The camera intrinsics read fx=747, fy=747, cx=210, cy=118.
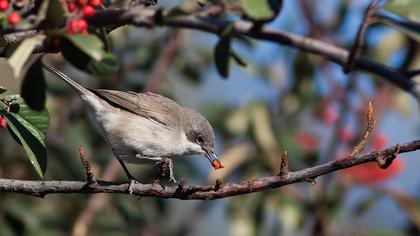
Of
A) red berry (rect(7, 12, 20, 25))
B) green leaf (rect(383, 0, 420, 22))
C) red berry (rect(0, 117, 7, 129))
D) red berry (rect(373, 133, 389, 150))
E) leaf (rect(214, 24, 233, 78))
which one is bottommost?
red berry (rect(0, 117, 7, 129))

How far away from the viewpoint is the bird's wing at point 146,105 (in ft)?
13.5

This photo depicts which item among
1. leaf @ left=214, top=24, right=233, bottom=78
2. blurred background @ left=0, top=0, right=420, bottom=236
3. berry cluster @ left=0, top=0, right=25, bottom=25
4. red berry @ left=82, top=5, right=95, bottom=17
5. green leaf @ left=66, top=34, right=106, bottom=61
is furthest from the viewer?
blurred background @ left=0, top=0, right=420, bottom=236

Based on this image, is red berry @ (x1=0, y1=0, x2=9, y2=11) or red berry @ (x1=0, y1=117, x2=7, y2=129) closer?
red berry @ (x1=0, y1=0, x2=9, y2=11)

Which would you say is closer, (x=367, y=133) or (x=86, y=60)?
(x=86, y=60)

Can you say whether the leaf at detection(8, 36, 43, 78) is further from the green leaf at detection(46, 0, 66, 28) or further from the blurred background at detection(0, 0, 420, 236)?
the blurred background at detection(0, 0, 420, 236)

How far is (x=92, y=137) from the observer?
6305 mm

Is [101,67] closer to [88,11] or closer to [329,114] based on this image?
[88,11]

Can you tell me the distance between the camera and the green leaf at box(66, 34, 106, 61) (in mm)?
1867

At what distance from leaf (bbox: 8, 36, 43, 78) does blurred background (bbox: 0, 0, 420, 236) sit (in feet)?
11.8

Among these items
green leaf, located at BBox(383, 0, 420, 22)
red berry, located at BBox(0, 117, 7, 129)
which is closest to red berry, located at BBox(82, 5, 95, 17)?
red berry, located at BBox(0, 117, 7, 129)

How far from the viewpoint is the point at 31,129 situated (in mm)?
2693

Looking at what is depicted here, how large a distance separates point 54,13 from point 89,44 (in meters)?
0.14

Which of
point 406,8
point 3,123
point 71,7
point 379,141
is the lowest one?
point 3,123

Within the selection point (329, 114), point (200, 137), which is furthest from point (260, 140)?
point (200, 137)
